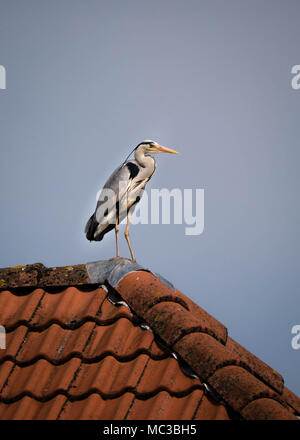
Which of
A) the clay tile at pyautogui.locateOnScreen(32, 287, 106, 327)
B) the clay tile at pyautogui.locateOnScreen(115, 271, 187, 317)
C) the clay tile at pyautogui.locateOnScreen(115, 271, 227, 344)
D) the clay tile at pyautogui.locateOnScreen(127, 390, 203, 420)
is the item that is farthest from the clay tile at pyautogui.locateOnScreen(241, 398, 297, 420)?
the clay tile at pyautogui.locateOnScreen(32, 287, 106, 327)

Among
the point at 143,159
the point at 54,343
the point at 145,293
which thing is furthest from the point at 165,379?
the point at 143,159

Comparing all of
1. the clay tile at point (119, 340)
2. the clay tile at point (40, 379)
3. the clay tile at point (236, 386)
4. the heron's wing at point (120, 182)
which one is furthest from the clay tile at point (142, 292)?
the heron's wing at point (120, 182)

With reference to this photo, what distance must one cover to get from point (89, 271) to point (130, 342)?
717 mm

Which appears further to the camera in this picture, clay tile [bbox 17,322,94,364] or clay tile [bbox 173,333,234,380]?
clay tile [bbox 17,322,94,364]

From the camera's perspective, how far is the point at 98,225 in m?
4.97

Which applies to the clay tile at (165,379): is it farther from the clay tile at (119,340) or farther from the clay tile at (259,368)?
the clay tile at (259,368)

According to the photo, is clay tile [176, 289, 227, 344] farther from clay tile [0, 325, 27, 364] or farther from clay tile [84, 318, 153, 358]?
clay tile [0, 325, 27, 364]

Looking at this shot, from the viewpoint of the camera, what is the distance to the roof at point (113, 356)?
2451mm

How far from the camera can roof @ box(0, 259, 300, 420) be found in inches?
96.5

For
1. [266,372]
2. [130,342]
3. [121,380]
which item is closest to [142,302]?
[130,342]

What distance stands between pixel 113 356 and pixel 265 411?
878mm

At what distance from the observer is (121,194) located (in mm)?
4840
